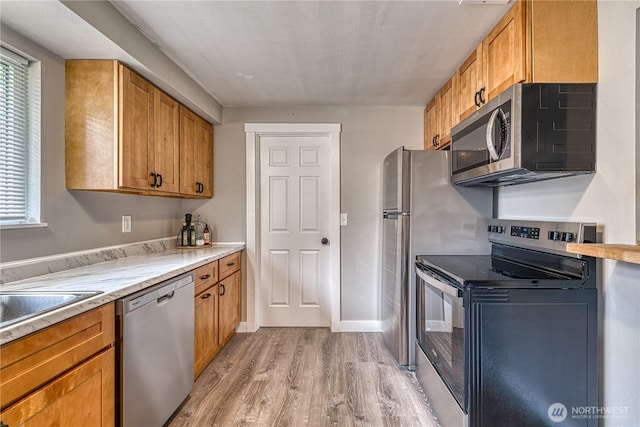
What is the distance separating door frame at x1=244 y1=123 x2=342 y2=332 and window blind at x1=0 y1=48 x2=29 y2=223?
1.75 m

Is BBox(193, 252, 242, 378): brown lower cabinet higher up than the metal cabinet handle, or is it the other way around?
the metal cabinet handle

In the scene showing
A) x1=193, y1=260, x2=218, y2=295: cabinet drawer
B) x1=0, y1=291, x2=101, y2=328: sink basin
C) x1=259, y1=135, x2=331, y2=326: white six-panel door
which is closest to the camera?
x1=0, y1=291, x2=101, y2=328: sink basin

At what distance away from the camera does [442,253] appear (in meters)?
2.31

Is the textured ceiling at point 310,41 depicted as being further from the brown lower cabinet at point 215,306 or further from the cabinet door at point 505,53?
the brown lower cabinet at point 215,306

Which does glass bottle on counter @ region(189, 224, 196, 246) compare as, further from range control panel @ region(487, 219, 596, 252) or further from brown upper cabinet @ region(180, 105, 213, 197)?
range control panel @ region(487, 219, 596, 252)

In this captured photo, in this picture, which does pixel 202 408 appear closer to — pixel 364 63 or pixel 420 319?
pixel 420 319

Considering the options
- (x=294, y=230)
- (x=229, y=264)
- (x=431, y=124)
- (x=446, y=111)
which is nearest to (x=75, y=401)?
(x=229, y=264)

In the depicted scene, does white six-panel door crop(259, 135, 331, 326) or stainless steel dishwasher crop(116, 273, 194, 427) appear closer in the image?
stainless steel dishwasher crop(116, 273, 194, 427)

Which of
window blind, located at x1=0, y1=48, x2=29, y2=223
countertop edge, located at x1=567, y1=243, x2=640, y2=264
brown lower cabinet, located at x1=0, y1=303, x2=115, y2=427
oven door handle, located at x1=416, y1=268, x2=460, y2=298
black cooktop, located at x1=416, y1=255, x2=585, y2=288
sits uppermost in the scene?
window blind, located at x1=0, y1=48, x2=29, y2=223

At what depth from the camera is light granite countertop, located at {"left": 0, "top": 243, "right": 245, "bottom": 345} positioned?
1.00 meters

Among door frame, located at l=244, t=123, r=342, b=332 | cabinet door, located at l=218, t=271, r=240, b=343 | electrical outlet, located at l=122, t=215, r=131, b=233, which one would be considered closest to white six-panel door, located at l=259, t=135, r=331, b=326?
door frame, located at l=244, t=123, r=342, b=332

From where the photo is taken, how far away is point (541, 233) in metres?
1.69

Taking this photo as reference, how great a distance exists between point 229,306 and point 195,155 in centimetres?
139

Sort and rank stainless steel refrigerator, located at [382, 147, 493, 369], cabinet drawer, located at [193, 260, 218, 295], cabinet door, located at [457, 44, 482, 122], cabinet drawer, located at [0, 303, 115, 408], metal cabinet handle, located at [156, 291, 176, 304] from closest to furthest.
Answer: cabinet drawer, located at [0, 303, 115, 408] < metal cabinet handle, located at [156, 291, 176, 304] < cabinet door, located at [457, 44, 482, 122] < cabinet drawer, located at [193, 260, 218, 295] < stainless steel refrigerator, located at [382, 147, 493, 369]
